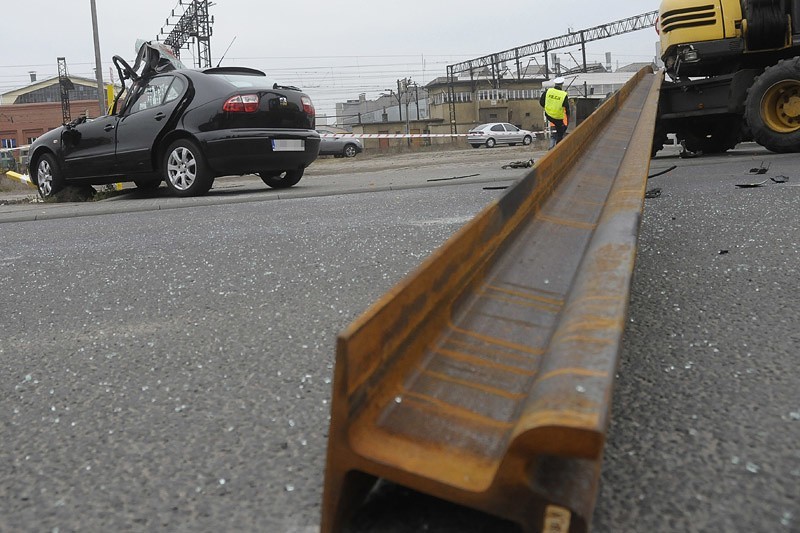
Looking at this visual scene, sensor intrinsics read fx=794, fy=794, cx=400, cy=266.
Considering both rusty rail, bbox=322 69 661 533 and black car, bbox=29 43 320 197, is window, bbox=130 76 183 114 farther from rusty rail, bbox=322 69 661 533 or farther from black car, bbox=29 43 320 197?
rusty rail, bbox=322 69 661 533

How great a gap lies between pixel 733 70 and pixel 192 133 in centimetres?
694

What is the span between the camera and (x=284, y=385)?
210 centimetres

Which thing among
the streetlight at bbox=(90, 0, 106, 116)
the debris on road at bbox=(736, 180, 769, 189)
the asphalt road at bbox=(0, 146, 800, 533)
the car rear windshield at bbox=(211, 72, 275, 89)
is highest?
the streetlight at bbox=(90, 0, 106, 116)

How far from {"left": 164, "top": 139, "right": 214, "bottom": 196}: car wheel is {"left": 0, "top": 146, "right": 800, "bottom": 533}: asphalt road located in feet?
15.4

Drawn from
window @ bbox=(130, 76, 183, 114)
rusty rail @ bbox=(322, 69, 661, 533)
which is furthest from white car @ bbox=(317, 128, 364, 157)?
rusty rail @ bbox=(322, 69, 661, 533)

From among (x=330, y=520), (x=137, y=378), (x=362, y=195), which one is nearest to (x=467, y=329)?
(x=330, y=520)

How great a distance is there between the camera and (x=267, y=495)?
4.85 feet

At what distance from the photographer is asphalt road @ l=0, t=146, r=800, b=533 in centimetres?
141

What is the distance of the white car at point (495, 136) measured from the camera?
133ft

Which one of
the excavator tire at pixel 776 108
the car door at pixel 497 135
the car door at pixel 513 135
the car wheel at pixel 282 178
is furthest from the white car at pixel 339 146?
the excavator tire at pixel 776 108

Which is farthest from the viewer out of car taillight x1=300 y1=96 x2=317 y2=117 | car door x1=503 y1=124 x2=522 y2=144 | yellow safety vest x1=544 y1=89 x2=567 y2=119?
car door x1=503 y1=124 x2=522 y2=144

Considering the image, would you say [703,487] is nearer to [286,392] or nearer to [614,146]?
[286,392]

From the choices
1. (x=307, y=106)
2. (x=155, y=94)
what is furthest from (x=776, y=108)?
(x=155, y=94)

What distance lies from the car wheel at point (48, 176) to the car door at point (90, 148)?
23cm
